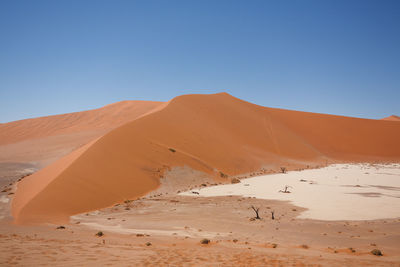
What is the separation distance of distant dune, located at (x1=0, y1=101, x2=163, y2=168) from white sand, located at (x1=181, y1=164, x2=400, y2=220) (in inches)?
880

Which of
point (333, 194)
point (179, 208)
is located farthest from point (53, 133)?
point (333, 194)

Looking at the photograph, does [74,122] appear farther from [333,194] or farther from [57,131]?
[333,194]

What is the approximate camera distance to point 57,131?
5078cm

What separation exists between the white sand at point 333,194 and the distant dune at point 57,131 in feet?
73.4

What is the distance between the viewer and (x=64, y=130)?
50.4m

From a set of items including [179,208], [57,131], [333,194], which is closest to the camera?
[179,208]

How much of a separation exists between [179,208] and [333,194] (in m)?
10.2

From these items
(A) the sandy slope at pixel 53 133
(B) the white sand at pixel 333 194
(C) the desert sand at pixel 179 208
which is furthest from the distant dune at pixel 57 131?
(B) the white sand at pixel 333 194

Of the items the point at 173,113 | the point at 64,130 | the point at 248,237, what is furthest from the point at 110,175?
the point at 64,130

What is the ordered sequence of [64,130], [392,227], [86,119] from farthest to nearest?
[86,119] < [64,130] < [392,227]

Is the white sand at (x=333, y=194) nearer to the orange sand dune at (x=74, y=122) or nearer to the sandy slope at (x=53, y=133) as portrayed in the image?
the sandy slope at (x=53, y=133)

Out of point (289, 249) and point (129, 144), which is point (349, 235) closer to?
point (289, 249)

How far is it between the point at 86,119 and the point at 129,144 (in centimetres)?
3717

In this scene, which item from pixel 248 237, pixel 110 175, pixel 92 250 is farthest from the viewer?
pixel 110 175
